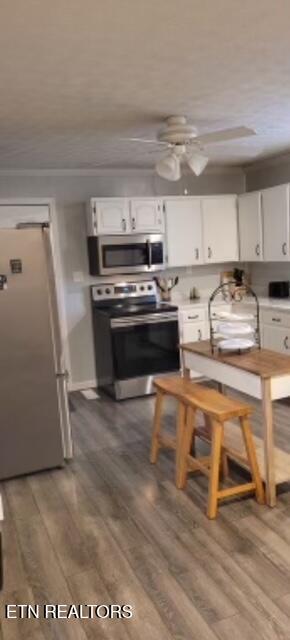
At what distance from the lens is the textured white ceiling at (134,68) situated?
1.81 m

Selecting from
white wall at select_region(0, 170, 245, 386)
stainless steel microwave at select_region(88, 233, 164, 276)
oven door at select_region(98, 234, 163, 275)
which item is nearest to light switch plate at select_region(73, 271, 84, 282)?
white wall at select_region(0, 170, 245, 386)

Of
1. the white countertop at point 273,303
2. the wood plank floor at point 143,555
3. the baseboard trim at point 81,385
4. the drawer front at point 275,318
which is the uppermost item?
the white countertop at point 273,303

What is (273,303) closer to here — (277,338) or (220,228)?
(277,338)

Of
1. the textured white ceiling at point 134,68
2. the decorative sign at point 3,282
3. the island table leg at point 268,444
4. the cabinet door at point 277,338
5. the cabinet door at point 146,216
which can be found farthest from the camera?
the cabinet door at point 146,216

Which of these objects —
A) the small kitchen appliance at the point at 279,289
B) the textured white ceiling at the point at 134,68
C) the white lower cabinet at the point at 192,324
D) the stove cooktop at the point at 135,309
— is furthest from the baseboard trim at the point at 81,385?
the textured white ceiling at the point at 134,68

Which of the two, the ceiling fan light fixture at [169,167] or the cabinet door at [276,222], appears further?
the cabinet door at [276,222]

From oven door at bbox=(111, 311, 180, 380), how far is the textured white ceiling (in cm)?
173

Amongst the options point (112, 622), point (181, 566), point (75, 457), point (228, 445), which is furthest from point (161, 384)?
point (112, 622)

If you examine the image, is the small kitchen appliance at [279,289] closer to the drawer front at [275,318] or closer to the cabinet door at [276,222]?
the cabinet door at [276,222]

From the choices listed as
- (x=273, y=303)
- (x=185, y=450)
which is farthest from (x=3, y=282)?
(x=273, y=303)

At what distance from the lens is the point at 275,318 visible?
477 centimetres

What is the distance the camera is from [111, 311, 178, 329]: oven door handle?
187 inches

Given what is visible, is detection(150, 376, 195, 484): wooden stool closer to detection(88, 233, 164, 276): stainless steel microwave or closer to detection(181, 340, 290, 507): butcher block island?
detection(181, 340, 290, 507): butcher block island

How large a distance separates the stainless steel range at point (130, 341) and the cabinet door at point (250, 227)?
3.78ft
